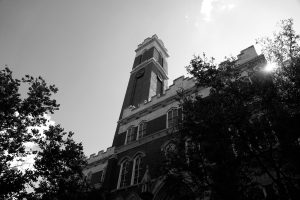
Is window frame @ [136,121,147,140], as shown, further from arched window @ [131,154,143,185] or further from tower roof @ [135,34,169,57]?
tower roof @ [135,34,169,57]

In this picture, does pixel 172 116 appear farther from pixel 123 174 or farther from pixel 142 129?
pixel 123 174

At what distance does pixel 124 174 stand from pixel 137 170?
1.29 metres

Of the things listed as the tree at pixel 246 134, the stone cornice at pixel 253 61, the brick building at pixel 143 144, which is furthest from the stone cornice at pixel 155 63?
the tree at pixel 246 134

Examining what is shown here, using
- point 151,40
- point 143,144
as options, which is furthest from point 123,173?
point 151,40

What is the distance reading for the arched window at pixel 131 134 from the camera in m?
20.9

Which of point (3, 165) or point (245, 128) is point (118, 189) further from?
point (245, 128)

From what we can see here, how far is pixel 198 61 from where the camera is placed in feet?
37.6

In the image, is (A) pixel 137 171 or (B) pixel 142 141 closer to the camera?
(A) pixel 137 171

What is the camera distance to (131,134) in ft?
70.1

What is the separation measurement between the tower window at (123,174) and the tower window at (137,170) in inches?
28.4

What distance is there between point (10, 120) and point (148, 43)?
26.8 metres

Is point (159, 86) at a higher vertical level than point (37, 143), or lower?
higher

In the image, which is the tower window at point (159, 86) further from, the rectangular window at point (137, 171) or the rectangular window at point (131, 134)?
the rectangular window at point (137, 171)

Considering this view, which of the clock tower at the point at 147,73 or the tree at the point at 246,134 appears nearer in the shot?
the tree at the point at 246,134
